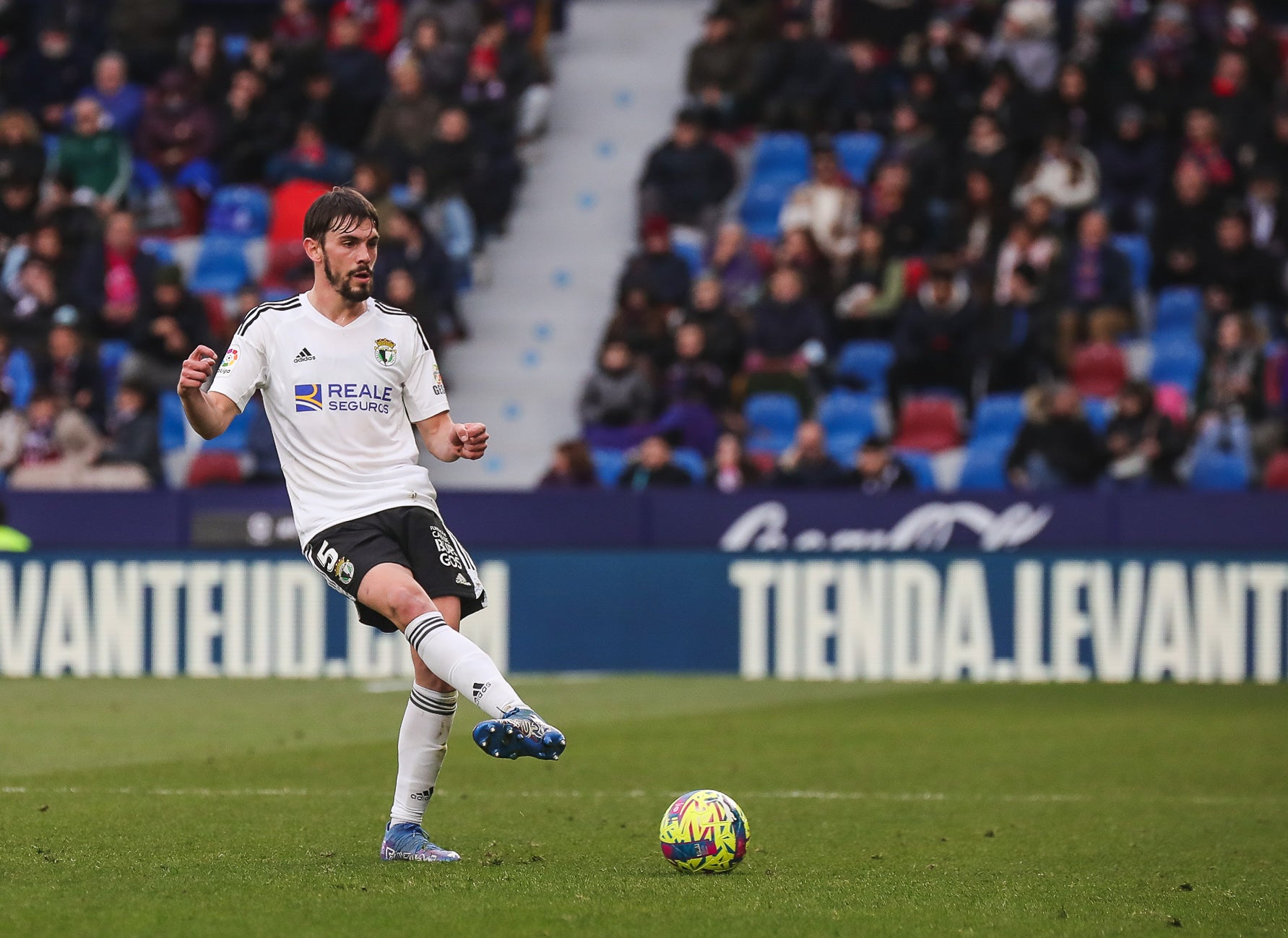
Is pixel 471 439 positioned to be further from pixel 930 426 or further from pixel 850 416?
pixel 850 416

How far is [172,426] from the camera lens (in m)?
18.2

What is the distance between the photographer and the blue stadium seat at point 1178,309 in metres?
17.8

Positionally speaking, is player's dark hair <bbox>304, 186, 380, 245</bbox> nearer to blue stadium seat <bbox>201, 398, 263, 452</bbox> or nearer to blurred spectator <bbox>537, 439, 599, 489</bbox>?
blurred spectator <bbox>537, 439, 599, 489</bbox>

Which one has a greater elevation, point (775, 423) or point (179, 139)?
point (179, 139)

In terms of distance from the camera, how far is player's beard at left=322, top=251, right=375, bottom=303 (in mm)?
6508

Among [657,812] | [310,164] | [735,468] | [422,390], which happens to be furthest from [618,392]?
[422,390]

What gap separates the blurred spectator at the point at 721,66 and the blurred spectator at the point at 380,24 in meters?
3.48

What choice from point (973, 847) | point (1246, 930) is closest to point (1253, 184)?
point (973, 847)

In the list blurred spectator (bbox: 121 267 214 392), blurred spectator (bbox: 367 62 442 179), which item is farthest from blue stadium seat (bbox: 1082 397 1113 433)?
blurred spectator (bbox: 121 267 214 392)

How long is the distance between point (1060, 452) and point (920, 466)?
49.2 inches

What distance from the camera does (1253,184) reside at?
715 inches

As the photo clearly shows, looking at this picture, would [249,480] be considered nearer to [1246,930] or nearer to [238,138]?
[238,138]

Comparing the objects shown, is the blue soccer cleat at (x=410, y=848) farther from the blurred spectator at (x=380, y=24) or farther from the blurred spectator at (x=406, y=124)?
the blurred spectator at (x=380, y=24)

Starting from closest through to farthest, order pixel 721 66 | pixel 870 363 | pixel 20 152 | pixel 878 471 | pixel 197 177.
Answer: pixel 878 471, pixel 870 363, pixel 20 152, pixel 721 66, pixel 197 177
